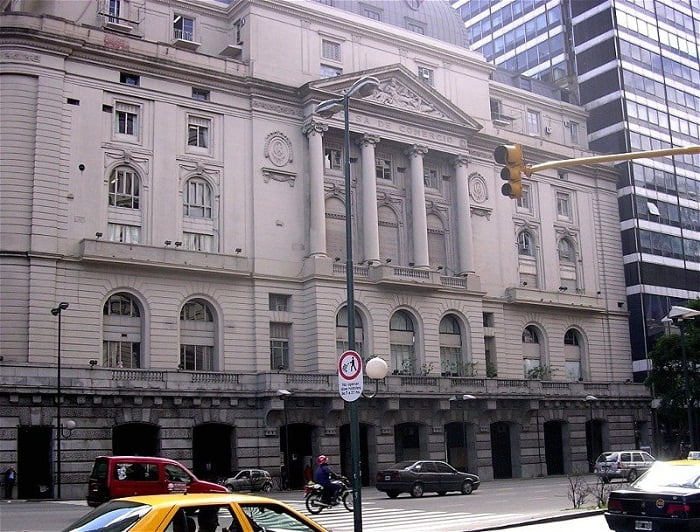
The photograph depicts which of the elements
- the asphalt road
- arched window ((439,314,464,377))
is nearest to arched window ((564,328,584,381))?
arched window ((439,314,464,377))

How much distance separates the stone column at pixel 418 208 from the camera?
5625 cm

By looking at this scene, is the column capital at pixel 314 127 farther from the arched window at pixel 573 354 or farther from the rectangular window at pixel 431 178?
the arched window at pixel 573 354

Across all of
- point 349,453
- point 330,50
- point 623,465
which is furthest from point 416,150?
point 623,465

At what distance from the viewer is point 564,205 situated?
68.7 metres

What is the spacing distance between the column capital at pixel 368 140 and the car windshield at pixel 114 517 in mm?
45676

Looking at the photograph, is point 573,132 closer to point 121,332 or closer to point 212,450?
point 212,450

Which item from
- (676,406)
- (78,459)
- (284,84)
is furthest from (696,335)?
(78,459)

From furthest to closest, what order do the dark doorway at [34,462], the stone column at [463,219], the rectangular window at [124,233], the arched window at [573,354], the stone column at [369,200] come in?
the arched window at [573,354]
the stone column at [463,219]
the stone column at [369,200]
the rectangular window at [124,233]
the dark doorway at [34,462]

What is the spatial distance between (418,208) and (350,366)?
Answer: 38.7 metres

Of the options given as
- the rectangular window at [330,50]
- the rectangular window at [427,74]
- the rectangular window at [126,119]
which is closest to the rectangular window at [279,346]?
the rectangular window at [126,119]

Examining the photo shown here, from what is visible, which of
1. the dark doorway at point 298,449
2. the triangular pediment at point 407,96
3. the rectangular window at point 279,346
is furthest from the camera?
the triangular pediment at point 407,96

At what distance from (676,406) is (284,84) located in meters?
30.9

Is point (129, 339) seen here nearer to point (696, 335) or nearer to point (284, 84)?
point (284, 84)

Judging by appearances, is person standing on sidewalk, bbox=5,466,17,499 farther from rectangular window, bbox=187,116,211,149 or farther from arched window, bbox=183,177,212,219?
rectangular window, bbox=187,116,211,149
